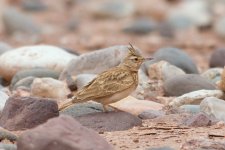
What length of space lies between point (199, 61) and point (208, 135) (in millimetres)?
6922

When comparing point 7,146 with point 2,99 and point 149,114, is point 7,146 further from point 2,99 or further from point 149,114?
point 149,114

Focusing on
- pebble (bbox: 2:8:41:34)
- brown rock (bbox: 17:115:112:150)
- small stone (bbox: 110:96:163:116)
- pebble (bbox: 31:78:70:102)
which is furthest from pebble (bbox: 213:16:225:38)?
brown rock (bbox: 17:115:112:150)

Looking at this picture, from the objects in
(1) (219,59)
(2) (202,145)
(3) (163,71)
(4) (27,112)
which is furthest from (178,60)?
(2) (202,145)

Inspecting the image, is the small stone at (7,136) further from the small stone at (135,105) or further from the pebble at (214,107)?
the pebble at (214,107)

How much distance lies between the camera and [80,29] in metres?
19.8

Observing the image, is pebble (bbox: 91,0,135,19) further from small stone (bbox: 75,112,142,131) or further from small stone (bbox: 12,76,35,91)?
small stone (bbox: 75,112,142,131)

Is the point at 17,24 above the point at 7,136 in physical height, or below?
above

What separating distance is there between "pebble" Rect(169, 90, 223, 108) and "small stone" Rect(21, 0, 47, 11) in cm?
1383

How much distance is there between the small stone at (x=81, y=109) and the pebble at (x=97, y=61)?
1805 millimetres

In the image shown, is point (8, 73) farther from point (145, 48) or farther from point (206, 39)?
point (206, 39)

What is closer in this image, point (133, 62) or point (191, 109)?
point (133, 62)

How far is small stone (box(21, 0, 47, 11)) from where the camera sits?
2204 cm

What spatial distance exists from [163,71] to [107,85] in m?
2.37

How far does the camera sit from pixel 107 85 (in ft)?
25.1
